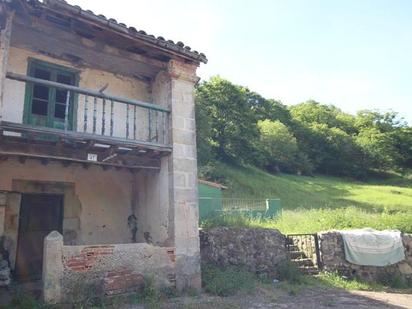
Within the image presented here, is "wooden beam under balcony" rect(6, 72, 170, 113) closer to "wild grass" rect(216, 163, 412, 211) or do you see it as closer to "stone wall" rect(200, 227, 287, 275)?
"stone wall" rect(200, 227, 287, 275)

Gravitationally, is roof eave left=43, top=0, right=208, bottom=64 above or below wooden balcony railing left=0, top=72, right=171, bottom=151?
above

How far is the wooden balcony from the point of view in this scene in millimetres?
6379

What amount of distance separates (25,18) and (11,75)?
49.4 inches

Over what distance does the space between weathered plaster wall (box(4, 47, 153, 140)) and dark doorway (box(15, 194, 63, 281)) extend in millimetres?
1927

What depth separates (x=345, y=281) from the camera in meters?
10.1

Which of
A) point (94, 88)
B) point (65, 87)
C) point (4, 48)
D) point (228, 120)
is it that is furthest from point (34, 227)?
point (228, 120)

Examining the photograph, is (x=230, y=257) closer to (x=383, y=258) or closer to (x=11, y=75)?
(x=383, y=258)

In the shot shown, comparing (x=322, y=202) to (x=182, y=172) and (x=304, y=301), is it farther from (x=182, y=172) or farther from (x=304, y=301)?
(x=182, y=172)

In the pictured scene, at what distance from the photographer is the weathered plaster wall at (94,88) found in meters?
7.39

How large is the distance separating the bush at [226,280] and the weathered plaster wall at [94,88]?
3713 mm

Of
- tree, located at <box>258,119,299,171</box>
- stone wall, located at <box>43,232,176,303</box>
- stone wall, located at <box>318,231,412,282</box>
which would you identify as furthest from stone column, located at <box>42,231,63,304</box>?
tree, located at <box>258,119,299,171</box>

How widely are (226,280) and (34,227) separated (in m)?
4.58

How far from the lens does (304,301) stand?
7.64 metres

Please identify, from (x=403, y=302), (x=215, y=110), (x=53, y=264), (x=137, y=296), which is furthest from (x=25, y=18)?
(x=215, y=110)
